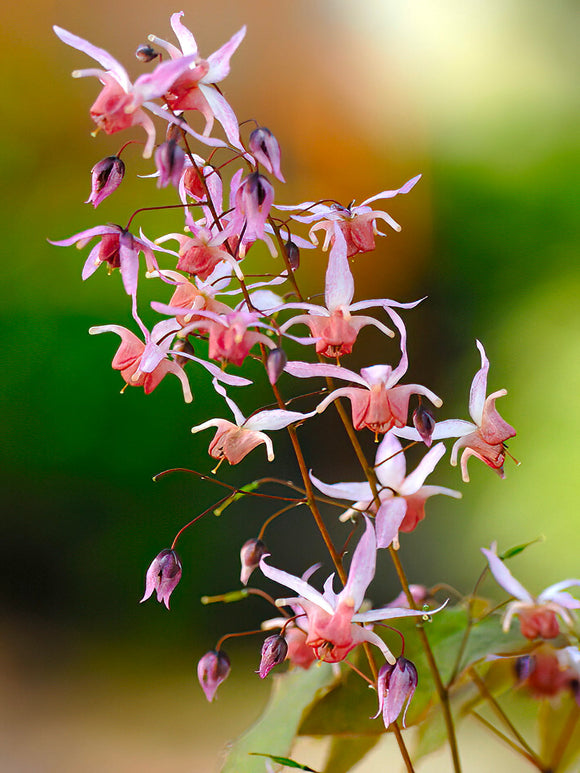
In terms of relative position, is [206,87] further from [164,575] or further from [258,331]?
[164,575]

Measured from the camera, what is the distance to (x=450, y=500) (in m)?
1.75

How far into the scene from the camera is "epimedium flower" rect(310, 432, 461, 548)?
398 millimetres

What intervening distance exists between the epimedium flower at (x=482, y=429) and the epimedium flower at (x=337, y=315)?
0.06 m

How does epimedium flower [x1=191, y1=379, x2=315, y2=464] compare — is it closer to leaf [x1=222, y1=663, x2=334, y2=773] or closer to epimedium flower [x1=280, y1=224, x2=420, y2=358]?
epimedium flower [x1=280, y1=224, x2=420, y2=358]

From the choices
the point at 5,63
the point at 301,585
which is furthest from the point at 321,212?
the point at 5,63

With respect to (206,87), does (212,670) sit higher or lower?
lower

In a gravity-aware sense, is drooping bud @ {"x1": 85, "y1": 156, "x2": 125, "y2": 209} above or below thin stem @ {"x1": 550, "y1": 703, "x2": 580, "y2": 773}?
above

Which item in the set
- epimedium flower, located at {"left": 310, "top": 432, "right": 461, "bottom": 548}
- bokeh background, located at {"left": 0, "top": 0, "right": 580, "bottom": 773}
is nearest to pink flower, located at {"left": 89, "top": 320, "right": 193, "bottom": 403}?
epimedium flower, located at {"left": 310, "top": 432, "right": 461, "bottom": 548}

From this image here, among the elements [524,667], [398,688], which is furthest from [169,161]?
[524,667]

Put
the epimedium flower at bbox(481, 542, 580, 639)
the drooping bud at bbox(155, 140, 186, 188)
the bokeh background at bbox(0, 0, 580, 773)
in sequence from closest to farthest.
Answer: the drooping bud at bbox(155, 140, 186, 188) → the epimedium flower at bbox(481, 542, 580, 639) → the bokeh background at bbox(0, 0, 580, 773)

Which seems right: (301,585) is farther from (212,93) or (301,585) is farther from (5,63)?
(5,63)

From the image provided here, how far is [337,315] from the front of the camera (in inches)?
15.5

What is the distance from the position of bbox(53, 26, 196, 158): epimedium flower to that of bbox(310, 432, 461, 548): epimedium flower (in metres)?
0.21

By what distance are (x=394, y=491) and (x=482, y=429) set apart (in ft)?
0.21
